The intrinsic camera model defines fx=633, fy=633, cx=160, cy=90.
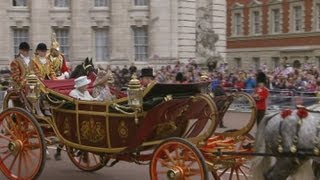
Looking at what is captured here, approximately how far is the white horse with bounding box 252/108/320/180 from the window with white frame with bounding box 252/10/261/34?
47.4m

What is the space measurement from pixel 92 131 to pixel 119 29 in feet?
82.2

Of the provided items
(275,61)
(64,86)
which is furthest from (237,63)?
(64,86)

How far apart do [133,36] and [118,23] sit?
1109mm

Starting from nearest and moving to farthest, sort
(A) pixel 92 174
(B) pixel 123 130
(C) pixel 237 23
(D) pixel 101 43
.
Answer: (B) pixel 123 130
(A) pixel 92 174
(D) pixel 101 43
(C) pixel 237 23

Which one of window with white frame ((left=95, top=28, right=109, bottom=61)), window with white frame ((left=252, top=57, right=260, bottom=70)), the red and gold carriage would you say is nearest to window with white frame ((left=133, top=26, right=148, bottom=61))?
window with white frame ((left=95, top=28, right=109, bottom=61))

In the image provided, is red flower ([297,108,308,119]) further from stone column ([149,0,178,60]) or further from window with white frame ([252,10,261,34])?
window with white frame ([252,10,261,34])

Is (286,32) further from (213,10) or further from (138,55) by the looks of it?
(138,55)

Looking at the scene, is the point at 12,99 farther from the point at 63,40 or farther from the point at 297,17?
the point at 297,17

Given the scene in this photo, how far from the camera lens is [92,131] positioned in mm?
8906

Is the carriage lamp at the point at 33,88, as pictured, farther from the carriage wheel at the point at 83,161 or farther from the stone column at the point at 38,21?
A: the stone column at the point at 38,21

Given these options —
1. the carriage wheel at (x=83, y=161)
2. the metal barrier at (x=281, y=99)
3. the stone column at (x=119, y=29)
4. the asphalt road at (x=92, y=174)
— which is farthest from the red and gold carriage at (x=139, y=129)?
the stone column at (x=119, y=29)

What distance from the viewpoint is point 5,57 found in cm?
3281

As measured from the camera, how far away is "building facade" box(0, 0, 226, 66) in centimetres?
3331

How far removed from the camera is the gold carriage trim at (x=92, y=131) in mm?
8812
